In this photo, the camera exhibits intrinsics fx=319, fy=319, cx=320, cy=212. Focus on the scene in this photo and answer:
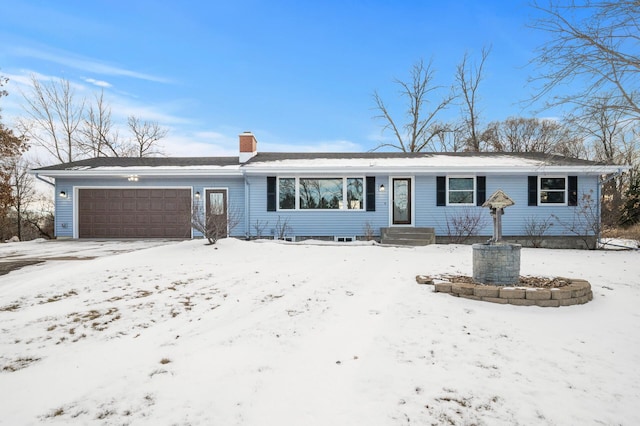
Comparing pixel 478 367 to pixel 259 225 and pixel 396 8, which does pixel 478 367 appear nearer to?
pixel 259 225

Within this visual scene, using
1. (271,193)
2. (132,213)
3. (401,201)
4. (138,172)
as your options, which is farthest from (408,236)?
(132,213)

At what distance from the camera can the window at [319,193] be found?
11922 mm

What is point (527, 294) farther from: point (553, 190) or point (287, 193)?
point (553, 190)

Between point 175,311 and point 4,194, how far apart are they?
13.7 m

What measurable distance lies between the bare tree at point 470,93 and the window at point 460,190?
13.0 meters

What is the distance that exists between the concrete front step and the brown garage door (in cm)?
759

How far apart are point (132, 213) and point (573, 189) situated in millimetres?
16561

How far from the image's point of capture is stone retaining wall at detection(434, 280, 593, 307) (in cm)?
422

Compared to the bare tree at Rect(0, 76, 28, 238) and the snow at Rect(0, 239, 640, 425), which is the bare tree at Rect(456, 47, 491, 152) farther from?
the bare tree at Rect(0, 76, 28, 238)

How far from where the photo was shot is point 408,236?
35.8ft

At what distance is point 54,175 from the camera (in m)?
12.0

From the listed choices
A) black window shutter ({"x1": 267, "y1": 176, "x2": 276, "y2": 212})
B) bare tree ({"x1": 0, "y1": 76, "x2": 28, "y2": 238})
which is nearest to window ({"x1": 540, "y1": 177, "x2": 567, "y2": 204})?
black window shutter ({"x1": 267, "y1": 176, "x2": 276, "y2": 212})

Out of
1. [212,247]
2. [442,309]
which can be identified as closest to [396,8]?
[212,247]

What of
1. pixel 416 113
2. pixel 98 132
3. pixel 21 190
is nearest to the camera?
pixel 21 190
